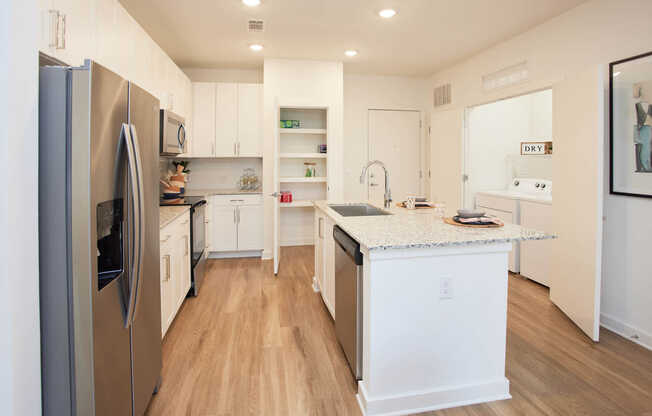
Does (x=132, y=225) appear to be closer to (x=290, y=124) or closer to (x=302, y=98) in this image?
(x=302, y=98)

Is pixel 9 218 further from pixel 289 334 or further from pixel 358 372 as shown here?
pixel 289 334

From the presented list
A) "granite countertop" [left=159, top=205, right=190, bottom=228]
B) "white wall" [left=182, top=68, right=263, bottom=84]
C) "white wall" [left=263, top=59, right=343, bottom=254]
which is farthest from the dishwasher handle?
"white wall" [left=182, top=68, right=263, bottom=84]

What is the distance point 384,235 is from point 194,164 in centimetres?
425

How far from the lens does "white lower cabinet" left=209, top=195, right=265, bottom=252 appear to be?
16.5 feet

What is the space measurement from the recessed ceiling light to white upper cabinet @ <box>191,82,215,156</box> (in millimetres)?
2541

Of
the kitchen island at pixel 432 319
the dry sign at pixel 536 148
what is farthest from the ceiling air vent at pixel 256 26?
the dry sign at pixel 536 148

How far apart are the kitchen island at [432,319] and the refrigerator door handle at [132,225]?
0.99 m

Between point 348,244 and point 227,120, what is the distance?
3.62 meters

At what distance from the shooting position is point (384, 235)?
1969 mm

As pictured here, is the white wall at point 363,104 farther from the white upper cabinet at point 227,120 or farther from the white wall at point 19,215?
the white wall at point 19,215

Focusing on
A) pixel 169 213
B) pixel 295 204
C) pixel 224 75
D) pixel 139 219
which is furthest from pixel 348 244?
pixel 224 75

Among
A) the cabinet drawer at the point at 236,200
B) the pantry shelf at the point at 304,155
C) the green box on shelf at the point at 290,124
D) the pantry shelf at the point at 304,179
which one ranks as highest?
the green box on shelf at the point at 290,124

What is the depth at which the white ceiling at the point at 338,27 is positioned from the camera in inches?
132

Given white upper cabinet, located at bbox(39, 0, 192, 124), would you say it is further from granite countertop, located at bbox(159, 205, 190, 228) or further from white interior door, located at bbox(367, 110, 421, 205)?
white interior door, located at bbox(367, 110, 421, 205)
